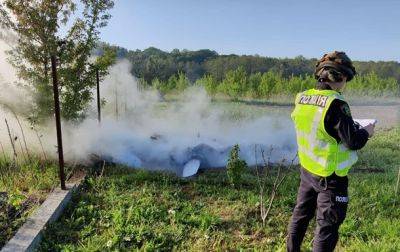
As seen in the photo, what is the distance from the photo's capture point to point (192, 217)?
5711mm

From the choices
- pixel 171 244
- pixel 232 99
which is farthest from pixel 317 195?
pixel 232 99

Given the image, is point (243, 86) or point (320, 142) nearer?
point (320, 142)

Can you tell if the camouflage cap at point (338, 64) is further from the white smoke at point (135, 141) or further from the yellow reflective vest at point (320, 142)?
the white smoke at point (135, 141)

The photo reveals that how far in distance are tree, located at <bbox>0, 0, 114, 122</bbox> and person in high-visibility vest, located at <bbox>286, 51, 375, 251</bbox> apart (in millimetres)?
5480

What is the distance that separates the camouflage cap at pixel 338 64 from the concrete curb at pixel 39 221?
11.8ft

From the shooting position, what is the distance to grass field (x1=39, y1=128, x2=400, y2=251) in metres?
5.14

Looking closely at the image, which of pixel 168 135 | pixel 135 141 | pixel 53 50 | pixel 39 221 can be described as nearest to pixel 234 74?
pixel 168 135

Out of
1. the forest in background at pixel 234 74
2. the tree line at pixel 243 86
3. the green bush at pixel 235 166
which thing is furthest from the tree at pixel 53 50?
the tree line at pixel 243 86

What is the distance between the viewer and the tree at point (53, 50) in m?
7.94

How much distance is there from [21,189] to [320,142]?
4.97 meters

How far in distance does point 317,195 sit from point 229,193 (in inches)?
109

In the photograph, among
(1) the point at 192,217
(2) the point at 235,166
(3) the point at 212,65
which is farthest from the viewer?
(3) the point at 212,65


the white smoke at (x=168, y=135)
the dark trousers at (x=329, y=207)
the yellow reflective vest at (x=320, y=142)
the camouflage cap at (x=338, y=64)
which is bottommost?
the white smoke at (x=168, y=135)

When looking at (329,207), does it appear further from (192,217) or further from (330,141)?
(192,217)
